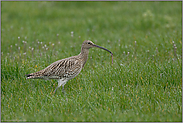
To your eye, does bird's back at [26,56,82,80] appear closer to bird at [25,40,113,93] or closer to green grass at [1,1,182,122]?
bird at [25,40,113,93]

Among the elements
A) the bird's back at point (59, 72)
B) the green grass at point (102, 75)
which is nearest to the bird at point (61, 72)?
the bird's back at point (59, 72)

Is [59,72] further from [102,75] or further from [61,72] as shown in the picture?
[102,75]

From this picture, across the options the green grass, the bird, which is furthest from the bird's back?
the green grass

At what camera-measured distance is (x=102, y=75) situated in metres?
8.29

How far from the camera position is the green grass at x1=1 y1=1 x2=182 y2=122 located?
650cm

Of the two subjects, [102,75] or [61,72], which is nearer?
[61,72]

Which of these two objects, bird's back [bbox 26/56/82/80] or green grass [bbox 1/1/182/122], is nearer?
green grass [bbox 1/1/182/122]

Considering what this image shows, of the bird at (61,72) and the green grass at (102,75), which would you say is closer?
the green grass at (102,75)

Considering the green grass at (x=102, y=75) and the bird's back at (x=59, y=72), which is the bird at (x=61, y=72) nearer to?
the bird's back at (x=59, y=72)

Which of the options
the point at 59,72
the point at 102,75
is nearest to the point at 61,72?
the point at 59,72

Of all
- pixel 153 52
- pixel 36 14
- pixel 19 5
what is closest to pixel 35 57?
pixel 153 52

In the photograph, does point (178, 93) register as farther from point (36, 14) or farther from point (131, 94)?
point (36, 14)

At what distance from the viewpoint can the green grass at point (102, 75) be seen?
21.3 feet

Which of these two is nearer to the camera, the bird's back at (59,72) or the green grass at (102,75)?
the green grass at (102,75)
